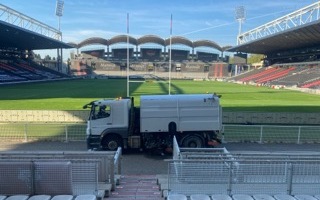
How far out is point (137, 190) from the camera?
23.4 feet

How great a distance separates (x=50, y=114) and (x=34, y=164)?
12384mm

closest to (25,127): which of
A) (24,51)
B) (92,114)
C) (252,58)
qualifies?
(92,114)

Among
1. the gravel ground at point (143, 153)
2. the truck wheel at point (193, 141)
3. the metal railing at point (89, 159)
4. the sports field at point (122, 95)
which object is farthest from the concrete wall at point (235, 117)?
the metal railing at point (89, 159)

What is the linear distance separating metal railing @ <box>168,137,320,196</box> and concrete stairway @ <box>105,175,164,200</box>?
70 cm

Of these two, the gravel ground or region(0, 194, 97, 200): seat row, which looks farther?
the gravel ground

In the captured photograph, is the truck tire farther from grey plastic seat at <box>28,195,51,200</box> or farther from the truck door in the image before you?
grey plastic seat at <box>28,195,51,200</box>

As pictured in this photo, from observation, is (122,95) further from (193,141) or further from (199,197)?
(199,197)

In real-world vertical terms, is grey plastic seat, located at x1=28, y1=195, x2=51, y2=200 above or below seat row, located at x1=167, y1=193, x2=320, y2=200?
above

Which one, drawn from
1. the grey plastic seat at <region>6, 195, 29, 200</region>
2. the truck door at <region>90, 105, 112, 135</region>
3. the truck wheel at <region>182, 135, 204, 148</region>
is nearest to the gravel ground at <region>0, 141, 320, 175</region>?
the truck wheel at <region>182, 135, 204, 148</region>

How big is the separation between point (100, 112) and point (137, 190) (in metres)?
6.09

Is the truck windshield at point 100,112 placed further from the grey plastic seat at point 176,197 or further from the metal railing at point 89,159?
the grey plastic seat at point 176,197

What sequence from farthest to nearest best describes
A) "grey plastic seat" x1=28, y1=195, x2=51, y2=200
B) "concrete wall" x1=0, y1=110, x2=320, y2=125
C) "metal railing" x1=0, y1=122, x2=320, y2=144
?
"concrete wall" x1=0, y1=110, x2=320, y2=125 → "metal railing" x1=0, y1=122, x2=320, y2=144 → "grey plastic seat" x1=28, y1=195, x2=51, y2=200

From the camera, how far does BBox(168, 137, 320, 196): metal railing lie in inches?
231

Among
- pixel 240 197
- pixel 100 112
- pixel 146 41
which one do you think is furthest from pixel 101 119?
pixel 146 41
